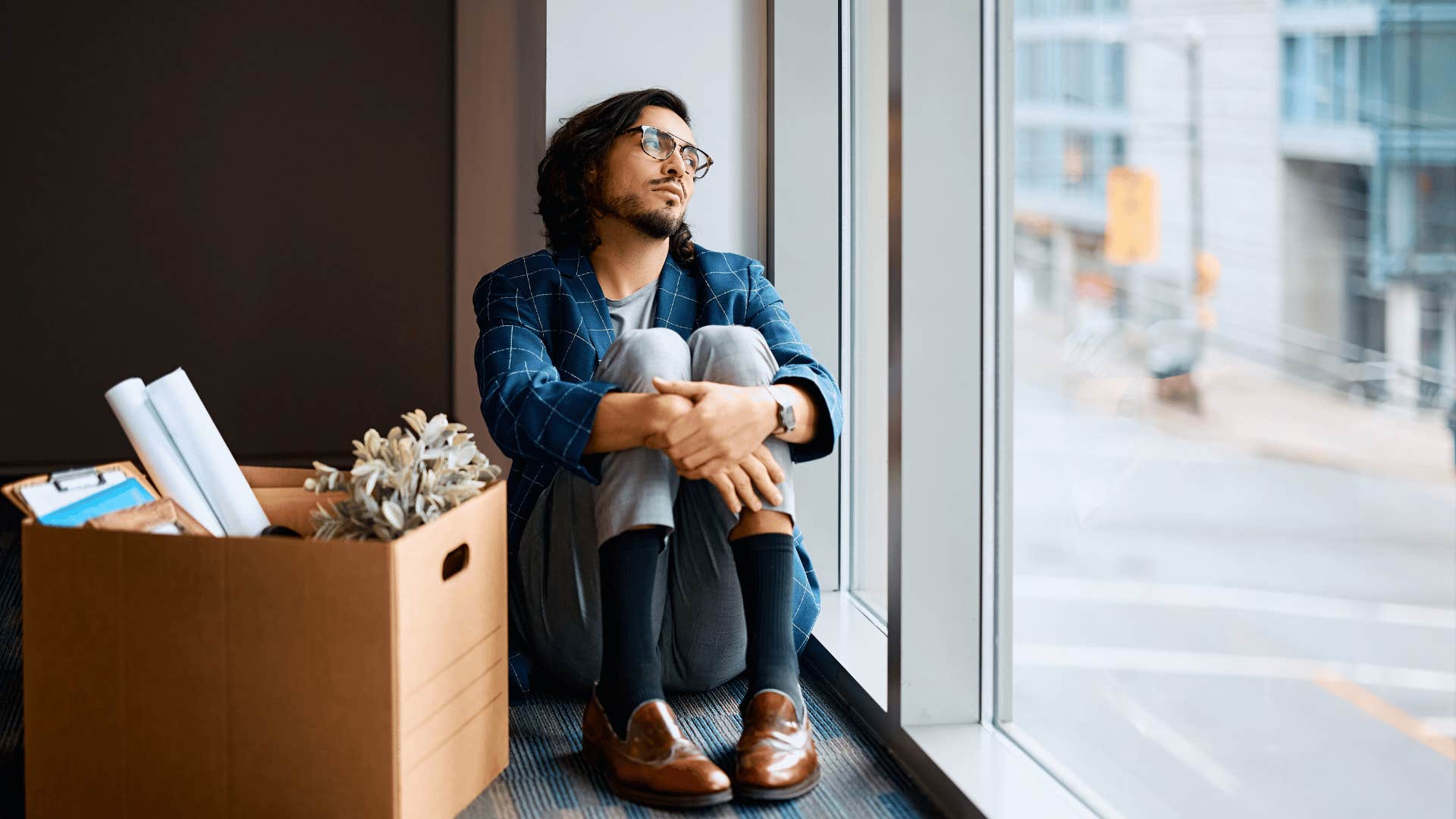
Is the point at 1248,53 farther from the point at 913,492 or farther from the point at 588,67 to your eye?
the point at 588,67

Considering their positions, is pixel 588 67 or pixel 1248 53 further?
pixel 588 67

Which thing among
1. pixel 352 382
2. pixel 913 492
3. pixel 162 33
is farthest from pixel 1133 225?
pixel 162 33

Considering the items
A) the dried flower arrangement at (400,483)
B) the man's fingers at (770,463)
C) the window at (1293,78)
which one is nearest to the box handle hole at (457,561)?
the dried flower arrangement at (400,483)

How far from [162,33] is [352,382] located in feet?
3.82

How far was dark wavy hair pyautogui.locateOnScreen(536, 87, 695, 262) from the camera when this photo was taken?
1.74 m

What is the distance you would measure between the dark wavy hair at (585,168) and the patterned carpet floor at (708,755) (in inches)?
27.9

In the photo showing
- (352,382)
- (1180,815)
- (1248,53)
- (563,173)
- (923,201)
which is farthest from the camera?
(352,382)

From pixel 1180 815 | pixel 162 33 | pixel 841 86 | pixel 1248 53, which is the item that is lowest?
pixel 1180 815

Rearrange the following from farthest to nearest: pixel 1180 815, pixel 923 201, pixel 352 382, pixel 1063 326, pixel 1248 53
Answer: pixel 352 382 → pixel 923 201 → pixel 1063 326 → pixel 1180 815 → pixel 1248 53

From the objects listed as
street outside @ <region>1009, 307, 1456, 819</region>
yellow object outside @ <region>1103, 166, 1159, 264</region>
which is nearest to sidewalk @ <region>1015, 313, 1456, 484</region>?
street outside @ <region>1009, 307, 1456, 819</region>

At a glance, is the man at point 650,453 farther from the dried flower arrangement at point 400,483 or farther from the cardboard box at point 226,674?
the cardboard box at point 226,674

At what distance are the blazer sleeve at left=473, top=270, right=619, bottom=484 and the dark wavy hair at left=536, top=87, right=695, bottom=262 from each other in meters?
0.15

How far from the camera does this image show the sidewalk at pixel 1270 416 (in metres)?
0.85

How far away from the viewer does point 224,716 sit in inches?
45.3
